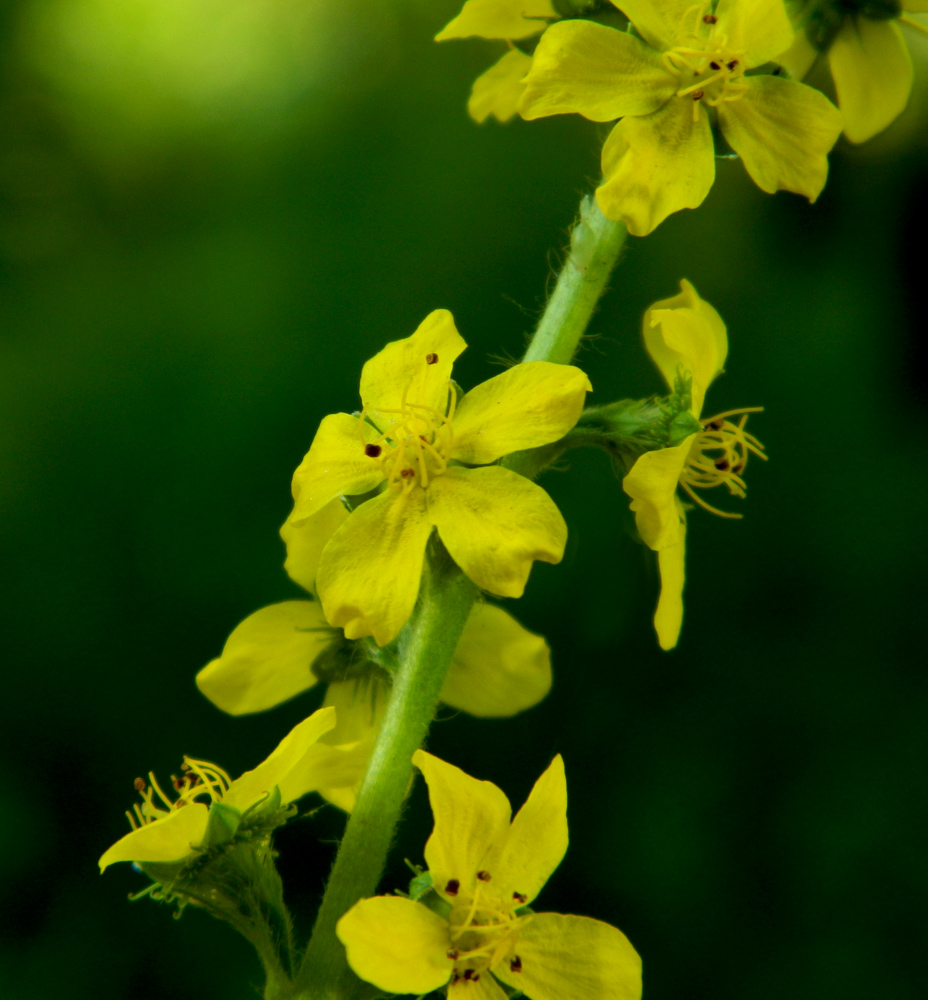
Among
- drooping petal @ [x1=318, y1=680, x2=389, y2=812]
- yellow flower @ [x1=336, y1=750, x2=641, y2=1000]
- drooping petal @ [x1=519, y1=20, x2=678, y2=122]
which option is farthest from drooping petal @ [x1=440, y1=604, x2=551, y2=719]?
drooping petal @ [x1=519, y1=20, x2=678, y2=122]

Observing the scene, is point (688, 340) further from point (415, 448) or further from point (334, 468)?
point (334, 468)

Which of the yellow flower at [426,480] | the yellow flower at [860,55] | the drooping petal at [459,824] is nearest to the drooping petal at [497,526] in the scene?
the yellow flower at [426,480]

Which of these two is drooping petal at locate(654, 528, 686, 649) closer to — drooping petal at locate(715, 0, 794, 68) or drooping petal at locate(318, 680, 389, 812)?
drooping petal at locate(318, 680, 389, 812)

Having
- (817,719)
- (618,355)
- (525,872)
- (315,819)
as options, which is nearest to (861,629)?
(817,719)

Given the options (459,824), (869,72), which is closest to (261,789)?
(459,824)

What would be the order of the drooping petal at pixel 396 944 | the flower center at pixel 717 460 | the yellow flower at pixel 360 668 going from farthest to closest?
the yellow flower at pixel 360 668 < the flower center at pixel 717 460 < the drooping petal at pixel 396 944

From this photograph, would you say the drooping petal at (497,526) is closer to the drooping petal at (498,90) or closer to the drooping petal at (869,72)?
the drooping petal at (498,90)

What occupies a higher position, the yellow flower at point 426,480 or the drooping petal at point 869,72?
the drooping petal at point 869,72
